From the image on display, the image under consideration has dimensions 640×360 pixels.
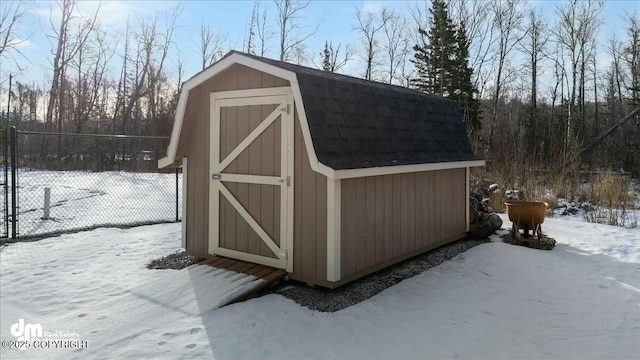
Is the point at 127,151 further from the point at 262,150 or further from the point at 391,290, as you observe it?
the point at 391,290

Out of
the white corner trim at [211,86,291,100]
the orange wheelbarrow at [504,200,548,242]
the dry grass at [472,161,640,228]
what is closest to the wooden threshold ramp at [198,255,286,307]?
the white corner trim at [211,86,291,100]

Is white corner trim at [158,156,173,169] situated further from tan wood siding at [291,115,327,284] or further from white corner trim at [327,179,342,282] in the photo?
white corner trim at [327,179,342,282]

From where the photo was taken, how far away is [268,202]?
4.24 metres

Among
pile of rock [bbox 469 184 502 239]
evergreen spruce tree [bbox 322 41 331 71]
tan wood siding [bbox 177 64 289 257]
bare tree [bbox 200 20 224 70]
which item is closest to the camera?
tan wood siding [bbox 177 64 289 257]

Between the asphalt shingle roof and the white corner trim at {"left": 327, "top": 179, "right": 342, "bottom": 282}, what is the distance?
0.83ft

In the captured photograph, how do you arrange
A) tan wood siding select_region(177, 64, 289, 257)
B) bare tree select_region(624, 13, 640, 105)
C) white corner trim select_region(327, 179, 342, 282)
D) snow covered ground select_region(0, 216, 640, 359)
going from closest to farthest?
snow covered ground select_region(0, 216, 640, 359) < white corner trim select_region(327, 179, 342, 282) < tan wood siding select_region(177, 64, 289, 257) < bare tree select_region(624, 13, 640, 105)

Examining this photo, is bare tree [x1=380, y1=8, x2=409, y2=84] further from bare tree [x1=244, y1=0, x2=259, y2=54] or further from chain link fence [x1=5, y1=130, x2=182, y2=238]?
chain link fence [x1=5, y1=130, x2=182, y2=238]

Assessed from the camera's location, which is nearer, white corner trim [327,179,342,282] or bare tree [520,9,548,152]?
white corner trim [327,179,342,282]

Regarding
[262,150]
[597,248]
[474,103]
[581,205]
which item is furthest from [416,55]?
[262,150]

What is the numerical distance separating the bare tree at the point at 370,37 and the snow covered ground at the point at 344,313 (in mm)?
16306

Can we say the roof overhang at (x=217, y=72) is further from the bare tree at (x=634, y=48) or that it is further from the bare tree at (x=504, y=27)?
the bare tree at (x=634, y=48)

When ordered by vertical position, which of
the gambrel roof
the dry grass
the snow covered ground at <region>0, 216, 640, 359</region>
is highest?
the gambrel roof

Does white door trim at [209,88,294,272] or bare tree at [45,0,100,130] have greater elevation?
bare tree at [45,0,100,130]

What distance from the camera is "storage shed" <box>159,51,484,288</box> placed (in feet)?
12.6
